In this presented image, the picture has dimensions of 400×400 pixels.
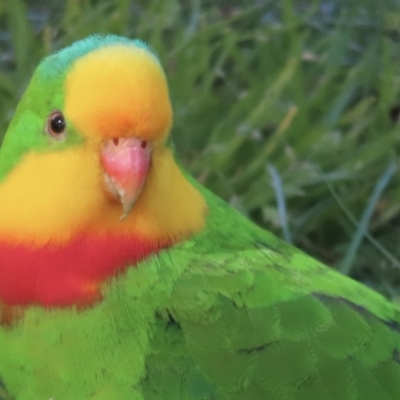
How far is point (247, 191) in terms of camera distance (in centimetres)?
134

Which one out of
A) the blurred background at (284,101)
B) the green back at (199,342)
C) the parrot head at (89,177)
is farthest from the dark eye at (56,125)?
the blurred background at (284,101)

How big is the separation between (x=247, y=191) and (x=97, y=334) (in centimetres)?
66

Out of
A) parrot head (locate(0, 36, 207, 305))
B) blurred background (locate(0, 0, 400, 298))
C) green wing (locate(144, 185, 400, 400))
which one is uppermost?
parrot head (locate(0, 36, 207, 305))

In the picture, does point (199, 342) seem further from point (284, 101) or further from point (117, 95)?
point (284, 101)

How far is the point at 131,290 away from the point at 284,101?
0.86m

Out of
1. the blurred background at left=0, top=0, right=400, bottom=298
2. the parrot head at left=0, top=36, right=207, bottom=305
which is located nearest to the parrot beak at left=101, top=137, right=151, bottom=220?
the parrot head at left=0, top=36, right=207, bottom=305

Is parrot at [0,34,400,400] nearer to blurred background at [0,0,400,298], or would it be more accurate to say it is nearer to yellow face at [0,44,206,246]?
yellow face at [0,44,206,246]

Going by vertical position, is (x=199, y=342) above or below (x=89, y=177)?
below

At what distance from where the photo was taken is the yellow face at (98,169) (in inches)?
26.7

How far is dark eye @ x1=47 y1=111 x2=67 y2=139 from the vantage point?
703 millimetres

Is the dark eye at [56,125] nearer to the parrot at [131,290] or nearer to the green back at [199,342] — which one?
the parrot at [131,290]

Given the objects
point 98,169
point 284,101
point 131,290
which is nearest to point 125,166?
point 98,169

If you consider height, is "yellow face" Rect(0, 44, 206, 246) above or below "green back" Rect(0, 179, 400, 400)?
above

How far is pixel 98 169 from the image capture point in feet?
2.24
